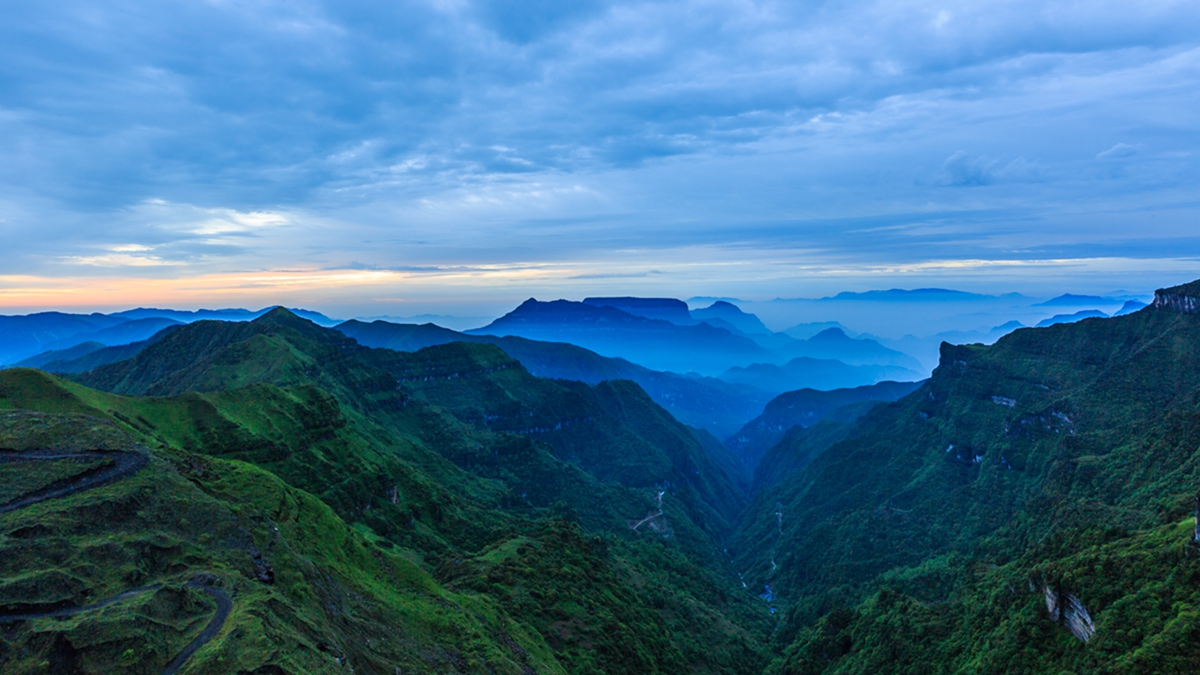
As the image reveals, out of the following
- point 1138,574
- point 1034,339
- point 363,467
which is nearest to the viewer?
point 1138,574

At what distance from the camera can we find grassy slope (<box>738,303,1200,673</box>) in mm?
55406

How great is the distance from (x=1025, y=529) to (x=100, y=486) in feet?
467

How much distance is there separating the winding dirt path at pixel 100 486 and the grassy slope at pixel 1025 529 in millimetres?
70761

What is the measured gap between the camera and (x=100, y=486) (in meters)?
42.6

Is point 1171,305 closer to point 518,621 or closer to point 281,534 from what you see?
point 518,621

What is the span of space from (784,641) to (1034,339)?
139777mm

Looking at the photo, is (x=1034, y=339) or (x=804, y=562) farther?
(x=1034, y=339)

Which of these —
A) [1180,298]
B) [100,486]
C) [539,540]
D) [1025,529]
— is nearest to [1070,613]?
[1025,529]

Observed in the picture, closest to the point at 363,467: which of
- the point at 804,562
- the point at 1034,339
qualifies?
the point at 804,562

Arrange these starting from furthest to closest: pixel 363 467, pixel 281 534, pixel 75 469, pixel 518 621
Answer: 1. pixel 363 467
2. pixel 518 621
3. pixel 281 534
4. pixel 75 469

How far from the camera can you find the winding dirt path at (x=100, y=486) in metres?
30.2

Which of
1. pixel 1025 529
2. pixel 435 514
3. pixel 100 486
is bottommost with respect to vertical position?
pixel 1025 529

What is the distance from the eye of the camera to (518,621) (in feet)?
247

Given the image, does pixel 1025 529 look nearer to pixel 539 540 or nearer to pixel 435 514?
pixel 539 540
